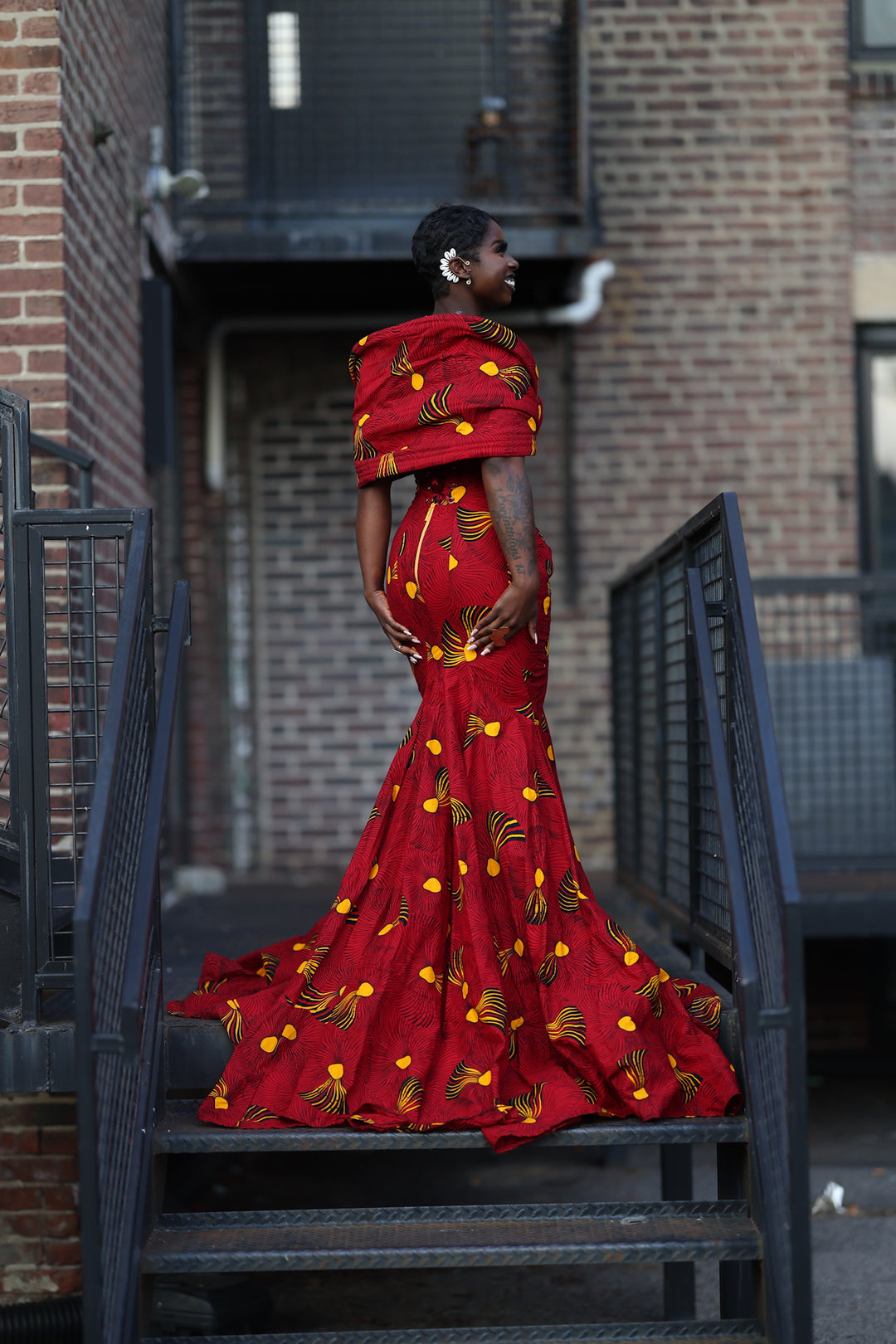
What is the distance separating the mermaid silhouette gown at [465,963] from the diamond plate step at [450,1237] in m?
0.17

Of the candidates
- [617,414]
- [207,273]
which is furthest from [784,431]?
[207,273]

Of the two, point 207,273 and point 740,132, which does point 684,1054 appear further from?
point 740,132

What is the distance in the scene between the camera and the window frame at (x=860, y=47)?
6254 millimetres

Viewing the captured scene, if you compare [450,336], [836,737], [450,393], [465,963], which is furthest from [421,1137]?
[836,737]

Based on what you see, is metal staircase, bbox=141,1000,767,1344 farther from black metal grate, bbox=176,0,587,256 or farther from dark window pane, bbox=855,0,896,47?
dark window pane, bbox=855,0,896,47

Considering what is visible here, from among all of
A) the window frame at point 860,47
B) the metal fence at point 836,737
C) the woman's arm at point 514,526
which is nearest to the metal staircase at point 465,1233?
the woman's arm at point 514,526

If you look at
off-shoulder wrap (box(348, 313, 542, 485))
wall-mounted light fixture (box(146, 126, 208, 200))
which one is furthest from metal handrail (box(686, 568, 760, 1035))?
wall-mounted light fixture (box(146, 126, 208, 200))

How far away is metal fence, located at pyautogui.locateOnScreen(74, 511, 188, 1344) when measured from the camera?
7.09 feet

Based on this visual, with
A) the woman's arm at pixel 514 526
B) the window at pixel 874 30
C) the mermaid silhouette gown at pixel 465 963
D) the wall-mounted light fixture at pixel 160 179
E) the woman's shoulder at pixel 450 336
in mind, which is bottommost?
the mermaid silhouette gown at pixel 465 963

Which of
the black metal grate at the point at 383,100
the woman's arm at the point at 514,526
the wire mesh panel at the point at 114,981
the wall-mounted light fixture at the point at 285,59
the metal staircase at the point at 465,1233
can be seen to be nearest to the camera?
the wire mesh panel at the point at 114,981

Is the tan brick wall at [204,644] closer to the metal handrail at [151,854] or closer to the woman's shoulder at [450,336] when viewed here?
the metal handrail at [151,854]

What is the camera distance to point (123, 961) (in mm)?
2543

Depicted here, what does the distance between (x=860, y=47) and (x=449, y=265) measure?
448 cm

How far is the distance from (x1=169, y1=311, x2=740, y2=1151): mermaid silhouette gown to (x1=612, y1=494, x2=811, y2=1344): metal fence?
237 millimetres
